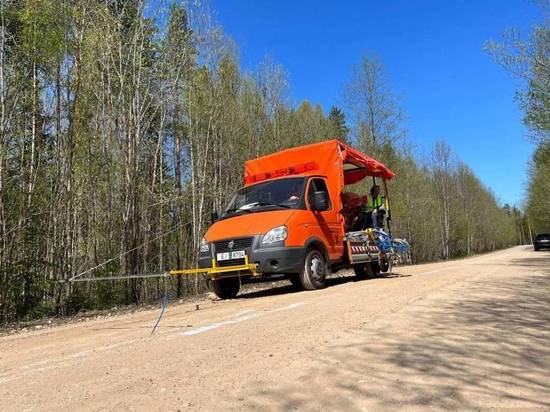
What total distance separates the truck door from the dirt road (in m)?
3.44

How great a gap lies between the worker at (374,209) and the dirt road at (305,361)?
6332 mm

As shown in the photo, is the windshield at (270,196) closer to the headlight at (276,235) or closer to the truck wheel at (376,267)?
the headlight at (276,235)

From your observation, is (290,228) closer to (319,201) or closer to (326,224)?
(319,201)

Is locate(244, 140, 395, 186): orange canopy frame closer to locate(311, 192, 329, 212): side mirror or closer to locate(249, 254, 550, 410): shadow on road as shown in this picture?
locate(311, 192, 329, 212): side mirror

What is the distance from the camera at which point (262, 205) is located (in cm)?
1024

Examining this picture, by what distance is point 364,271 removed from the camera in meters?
13.4

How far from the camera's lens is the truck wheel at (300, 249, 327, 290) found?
32.4 ft

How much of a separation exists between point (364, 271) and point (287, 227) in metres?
4.82

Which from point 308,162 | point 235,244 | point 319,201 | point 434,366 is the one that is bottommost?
point 434,366

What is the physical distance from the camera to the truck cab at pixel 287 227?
9336 mm

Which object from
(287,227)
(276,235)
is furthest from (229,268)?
(287,227)

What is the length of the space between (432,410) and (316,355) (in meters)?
1.43

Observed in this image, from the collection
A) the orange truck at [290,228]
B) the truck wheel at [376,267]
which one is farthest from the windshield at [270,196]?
the truck wheel at [376,267]

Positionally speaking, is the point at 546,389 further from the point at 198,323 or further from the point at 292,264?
the point at 292,264
